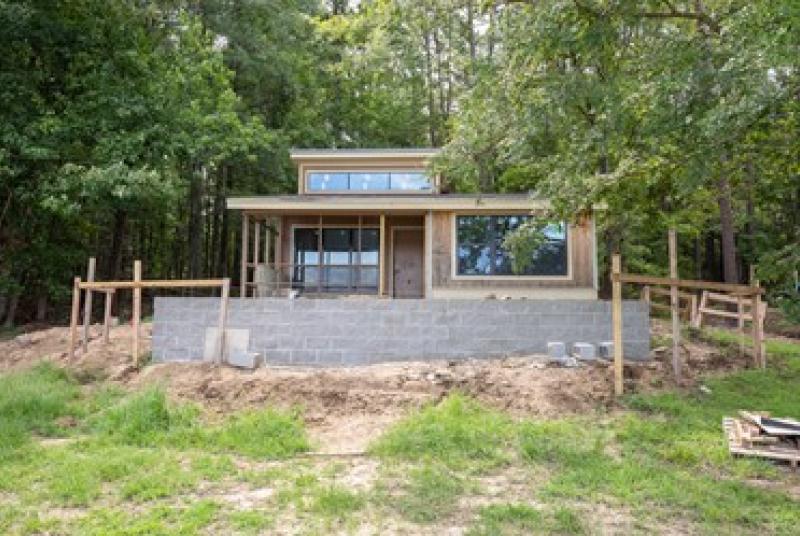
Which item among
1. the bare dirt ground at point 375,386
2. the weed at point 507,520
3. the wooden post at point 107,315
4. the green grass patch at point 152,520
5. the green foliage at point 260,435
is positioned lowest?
the green grass patch at point 152,520

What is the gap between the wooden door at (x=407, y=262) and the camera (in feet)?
49.1

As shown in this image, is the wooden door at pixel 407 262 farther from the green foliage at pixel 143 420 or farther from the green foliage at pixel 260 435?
the green foliage at pixel 143 420

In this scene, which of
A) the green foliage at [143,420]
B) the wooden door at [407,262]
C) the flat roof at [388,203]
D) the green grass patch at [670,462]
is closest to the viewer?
the green grass patch at [670,462]

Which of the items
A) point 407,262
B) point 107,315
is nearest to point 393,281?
point 407,262

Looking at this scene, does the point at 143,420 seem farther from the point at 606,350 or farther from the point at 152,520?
the point at 606,350

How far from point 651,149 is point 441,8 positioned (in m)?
6.44

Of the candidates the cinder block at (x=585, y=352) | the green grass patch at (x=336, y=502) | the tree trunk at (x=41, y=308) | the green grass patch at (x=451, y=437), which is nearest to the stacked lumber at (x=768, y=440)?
the green grass patch at (x=451, y=437)

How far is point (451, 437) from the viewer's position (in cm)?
579

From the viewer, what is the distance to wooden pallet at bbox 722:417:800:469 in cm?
536

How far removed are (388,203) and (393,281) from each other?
2.67 m

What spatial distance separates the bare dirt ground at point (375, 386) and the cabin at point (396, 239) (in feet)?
14.0

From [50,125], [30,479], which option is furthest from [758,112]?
[50,125]

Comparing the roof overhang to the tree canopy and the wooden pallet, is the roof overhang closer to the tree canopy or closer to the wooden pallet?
the tree canopy

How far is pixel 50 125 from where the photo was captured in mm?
12453
